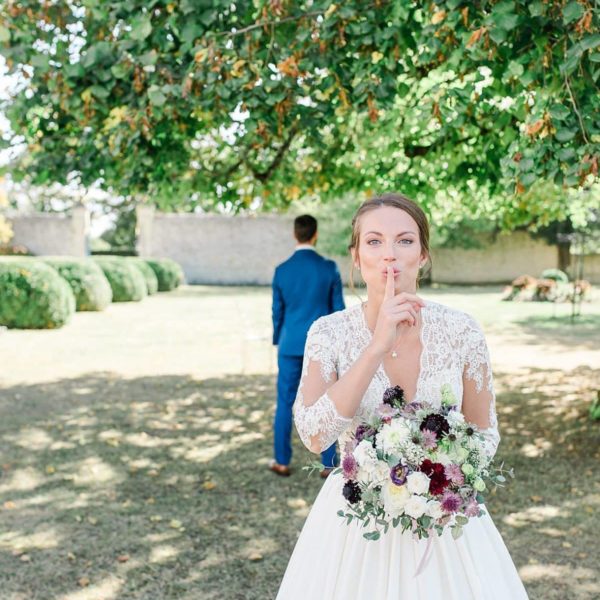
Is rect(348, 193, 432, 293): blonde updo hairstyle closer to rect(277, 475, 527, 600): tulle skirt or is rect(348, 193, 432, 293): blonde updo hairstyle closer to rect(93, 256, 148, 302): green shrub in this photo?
rect(277, 475, 527, 600): tulle skirt

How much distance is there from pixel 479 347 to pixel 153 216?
121 ft

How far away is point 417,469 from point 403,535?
42cm

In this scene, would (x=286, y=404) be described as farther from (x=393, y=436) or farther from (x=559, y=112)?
(x=393, y=436)

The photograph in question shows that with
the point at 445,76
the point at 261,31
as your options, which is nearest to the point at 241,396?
the point at 445,76

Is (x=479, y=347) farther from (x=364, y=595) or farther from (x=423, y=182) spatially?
(x=423, y=182)

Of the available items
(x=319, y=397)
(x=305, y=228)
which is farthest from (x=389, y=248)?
(x=305, y=228)

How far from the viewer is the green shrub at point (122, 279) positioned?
25.1 m

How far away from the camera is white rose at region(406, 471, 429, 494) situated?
2.06 meters

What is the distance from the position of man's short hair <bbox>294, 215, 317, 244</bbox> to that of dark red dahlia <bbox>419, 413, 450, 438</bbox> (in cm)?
427

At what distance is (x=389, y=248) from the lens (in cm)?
226

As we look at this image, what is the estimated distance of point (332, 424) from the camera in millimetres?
2229

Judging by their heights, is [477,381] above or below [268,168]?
below

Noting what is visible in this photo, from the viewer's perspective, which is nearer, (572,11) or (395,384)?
(395,384)

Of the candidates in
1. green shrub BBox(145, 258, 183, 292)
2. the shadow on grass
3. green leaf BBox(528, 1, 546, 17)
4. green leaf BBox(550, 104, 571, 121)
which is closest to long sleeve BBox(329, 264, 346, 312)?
the shadow on grass
